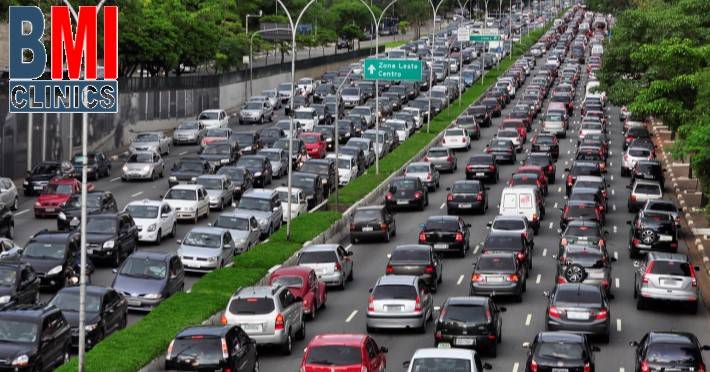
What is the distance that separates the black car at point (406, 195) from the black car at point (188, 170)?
8.44m

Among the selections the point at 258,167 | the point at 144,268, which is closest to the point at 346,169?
the point at 258,167

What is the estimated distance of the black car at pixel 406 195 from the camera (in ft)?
198

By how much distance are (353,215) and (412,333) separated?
1684cm

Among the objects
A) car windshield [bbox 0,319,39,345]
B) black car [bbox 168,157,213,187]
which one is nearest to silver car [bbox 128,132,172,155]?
black car [bbox 168,157,213,187]

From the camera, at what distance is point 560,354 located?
3031 cm

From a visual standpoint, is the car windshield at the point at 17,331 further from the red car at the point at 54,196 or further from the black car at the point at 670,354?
the red car at the point at 54,196

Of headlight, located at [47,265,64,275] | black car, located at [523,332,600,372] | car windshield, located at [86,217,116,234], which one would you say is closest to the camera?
black car, located at [523,332,600,372]

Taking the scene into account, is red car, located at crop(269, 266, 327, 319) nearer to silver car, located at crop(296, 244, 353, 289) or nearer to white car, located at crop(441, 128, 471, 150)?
silver car, located at crop(296, 244, 353, 289)

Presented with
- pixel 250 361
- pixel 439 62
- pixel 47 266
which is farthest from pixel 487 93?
pixel 250 361

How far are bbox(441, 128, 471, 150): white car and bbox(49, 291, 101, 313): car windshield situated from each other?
155ft

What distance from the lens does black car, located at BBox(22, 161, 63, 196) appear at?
204 ft

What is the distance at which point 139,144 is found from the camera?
7506cm

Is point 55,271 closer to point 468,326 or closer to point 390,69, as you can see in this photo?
point 468,326

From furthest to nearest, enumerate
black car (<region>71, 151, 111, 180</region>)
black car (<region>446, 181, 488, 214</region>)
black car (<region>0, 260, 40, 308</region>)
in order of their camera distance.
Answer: black car (<region>71, 151, 111, 180</region>) → black car (<region>446, 181, 488, 214</region>) → black car (<region>0, 260, 40, 308</region>)
